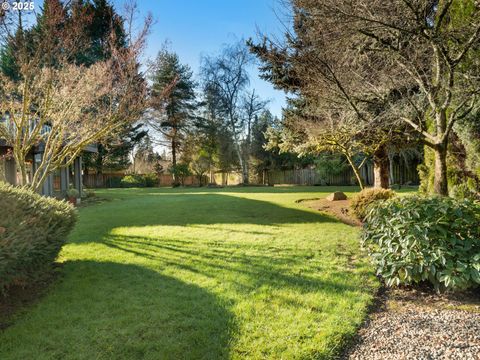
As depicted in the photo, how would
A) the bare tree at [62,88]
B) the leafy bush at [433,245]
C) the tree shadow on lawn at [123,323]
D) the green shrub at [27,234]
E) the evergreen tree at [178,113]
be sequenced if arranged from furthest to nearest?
the evergreen tree at [178,113] < the bare tree at [62,88] < the leafy bush at [433,245] < the green shrub at [27,234] < the tree shadow on lawn at [123,323]

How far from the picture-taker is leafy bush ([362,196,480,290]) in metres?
3.43

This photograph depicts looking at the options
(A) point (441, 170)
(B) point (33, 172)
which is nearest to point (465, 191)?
(A) point (441, 170)

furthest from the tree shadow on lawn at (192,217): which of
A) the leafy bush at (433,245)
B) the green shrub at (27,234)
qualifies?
the leafy bush at (433,245)

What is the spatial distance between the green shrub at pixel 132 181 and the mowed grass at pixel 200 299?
73.1ft

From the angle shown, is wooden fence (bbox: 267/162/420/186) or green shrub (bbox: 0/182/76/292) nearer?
green shrub (bbox: 0/182/76/292)

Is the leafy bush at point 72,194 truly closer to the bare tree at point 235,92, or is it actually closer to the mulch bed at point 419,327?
the mulch bed at point 419,327

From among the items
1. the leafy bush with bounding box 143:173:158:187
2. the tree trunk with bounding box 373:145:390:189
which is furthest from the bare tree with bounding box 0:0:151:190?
the leafy bush with bounding box 143:173:158:187

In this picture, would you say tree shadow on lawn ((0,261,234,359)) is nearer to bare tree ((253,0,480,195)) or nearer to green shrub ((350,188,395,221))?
bare tree ((253,0,480,195))

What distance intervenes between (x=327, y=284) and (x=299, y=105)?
8.80 metres

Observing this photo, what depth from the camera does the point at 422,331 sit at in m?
2.78

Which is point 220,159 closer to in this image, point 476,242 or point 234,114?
point 234,114

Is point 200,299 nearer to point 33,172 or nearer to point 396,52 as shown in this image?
point 396,52

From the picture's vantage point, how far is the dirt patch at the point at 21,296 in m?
3.31

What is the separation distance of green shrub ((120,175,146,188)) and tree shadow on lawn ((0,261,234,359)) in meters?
24.9
